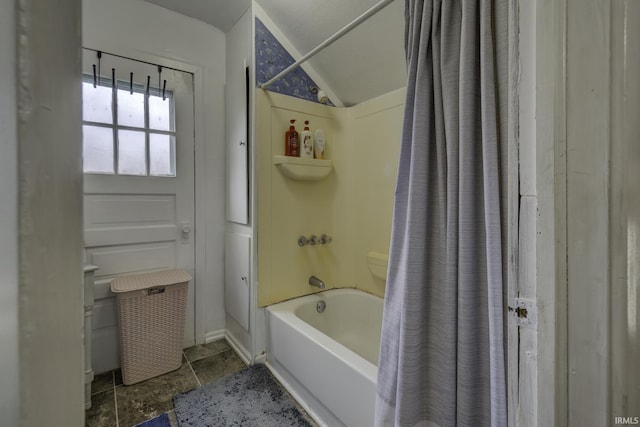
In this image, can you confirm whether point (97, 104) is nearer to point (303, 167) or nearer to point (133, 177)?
point (133, 177)

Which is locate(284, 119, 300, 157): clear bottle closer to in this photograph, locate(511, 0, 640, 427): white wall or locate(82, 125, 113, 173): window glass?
locate(82, 125, 113, 173): window glass

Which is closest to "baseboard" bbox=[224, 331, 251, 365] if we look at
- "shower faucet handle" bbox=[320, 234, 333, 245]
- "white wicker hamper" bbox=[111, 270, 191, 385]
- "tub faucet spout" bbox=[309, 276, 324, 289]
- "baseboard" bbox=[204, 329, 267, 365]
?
"baseboard" bbox=[204, 329, 267, 365]

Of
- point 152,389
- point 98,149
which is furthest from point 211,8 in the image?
point 152,389

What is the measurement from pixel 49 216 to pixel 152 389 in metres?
1.93

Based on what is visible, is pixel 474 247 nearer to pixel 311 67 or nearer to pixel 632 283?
pixel 632 283

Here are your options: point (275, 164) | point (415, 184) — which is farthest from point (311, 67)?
point (415, 184)

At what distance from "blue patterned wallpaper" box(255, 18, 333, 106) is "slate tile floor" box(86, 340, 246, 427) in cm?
188

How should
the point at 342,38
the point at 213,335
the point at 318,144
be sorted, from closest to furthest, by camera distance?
the point at 342,38 < the point at 318,144 < the point at 213,335

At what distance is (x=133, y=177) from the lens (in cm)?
187

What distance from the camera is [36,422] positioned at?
0.66 feet

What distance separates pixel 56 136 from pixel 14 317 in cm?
13

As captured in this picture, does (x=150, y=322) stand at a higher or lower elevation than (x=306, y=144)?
lower

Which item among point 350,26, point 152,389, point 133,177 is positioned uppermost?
point 350,26

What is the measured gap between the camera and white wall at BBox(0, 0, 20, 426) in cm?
18
